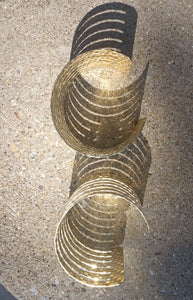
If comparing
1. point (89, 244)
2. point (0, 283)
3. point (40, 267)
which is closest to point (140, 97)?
point (89, 244)

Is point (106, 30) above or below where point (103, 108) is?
above

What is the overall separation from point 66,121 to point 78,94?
0.31 feet

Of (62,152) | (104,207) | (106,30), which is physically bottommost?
(104,207)

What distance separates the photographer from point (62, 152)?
98cm

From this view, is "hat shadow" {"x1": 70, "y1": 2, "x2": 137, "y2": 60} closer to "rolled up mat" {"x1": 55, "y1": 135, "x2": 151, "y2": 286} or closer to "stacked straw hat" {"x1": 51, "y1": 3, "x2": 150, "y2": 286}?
"stacked straw hat" {"x1": 51, "y1": 3, "x2": 150, "y2": 286}

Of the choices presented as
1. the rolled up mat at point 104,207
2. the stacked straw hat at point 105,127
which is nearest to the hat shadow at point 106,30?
the stacked straw hat at point 105,127

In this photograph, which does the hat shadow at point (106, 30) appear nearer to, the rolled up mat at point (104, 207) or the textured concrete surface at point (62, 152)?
the textured concrete surface at point (62, 152)

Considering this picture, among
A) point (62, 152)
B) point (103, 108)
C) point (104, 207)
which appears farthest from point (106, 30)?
point (104, 207)

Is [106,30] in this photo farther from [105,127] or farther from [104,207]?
[104,207]

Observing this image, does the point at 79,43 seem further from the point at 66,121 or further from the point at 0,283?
the point at 0,283

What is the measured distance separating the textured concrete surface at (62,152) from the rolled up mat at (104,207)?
34mm

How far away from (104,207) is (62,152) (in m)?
0.22

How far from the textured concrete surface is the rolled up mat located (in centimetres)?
3

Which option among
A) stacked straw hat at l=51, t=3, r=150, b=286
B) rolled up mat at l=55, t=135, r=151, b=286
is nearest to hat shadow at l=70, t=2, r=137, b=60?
stacked straw hat at l=51, t=3, r=150, b=286
